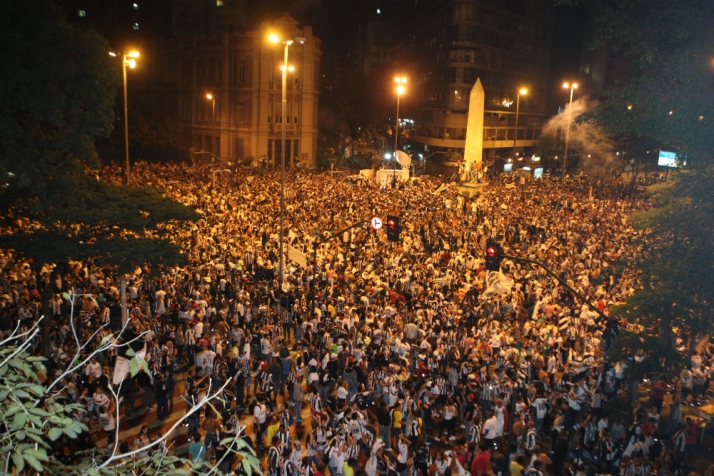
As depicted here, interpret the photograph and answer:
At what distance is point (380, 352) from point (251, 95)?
163ft

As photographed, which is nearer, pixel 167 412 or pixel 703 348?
pixel 167 412

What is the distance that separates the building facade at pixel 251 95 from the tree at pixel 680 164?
45.0 meters

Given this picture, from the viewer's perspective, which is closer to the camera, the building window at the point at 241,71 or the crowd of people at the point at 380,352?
the crowd of people at the point at 380,352

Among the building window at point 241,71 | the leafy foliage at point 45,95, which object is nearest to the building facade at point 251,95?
the building window at point 241,71

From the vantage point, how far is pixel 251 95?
197 feet

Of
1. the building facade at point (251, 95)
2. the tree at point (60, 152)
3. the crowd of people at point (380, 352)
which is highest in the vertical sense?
the building facade at point (251, 95)

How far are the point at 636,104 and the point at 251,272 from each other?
46.1ft

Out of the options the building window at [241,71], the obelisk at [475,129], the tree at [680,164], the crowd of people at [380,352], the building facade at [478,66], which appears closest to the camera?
the crowd of people at [380,352]

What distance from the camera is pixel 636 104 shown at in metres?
14.5

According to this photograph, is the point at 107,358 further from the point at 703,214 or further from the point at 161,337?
the point at 703,214

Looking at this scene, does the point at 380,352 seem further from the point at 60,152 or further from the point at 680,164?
the point at 60,152

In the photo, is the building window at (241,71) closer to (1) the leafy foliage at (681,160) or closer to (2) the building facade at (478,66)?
(2) the building facade at (478,66)

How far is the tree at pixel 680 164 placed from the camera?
13336mm

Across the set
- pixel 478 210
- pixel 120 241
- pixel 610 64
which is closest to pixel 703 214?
pixel 120 241
